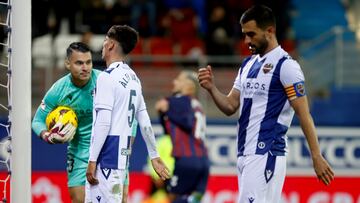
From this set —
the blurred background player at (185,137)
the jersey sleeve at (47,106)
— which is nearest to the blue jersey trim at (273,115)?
the jersey sleeve at (47,106)

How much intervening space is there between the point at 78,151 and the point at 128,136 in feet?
3.66

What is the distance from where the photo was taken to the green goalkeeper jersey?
27.7 feet

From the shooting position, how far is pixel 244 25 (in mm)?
7148

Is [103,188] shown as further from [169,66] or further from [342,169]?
[169,66]

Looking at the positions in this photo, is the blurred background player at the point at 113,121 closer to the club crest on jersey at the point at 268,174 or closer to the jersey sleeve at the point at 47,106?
the club crest on jersey at the point at 268,174

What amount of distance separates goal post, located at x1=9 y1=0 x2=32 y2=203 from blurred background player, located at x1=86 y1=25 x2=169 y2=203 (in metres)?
0.55

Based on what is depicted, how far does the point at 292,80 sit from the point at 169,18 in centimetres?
992

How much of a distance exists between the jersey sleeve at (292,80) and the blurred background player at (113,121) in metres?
1.21

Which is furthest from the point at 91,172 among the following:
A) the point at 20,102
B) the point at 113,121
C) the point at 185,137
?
the point at 185,137

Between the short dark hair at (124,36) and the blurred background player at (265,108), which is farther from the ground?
the short dark hair at (124,36)

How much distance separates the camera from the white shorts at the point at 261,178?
7.03 metres

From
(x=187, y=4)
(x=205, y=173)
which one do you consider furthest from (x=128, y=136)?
(x=187, y=4)

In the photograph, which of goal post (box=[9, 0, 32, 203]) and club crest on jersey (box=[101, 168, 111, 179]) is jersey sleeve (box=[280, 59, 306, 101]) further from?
goal post (box=[9, 0, 32, 203])

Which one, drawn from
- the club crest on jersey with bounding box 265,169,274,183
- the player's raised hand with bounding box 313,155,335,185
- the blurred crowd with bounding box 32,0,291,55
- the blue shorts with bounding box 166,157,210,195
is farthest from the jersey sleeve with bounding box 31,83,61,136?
the blurred crowd with bounding box 32,0,291,55
